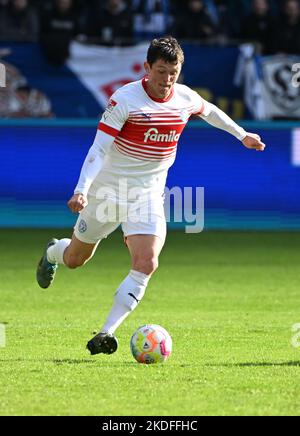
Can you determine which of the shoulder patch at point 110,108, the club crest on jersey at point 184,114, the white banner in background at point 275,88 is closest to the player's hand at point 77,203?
the shoulder patch at point 110,108

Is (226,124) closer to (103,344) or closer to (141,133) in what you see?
(141,133)

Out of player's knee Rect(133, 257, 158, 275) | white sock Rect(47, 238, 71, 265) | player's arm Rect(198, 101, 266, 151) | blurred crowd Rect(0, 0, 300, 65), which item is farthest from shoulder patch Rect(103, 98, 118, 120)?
blurred crowd Rect(0, 0, 300, 65)

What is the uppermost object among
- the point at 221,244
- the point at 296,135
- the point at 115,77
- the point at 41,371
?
the point at 115,77

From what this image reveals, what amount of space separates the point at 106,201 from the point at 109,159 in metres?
0.31

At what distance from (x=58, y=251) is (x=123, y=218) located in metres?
1.30

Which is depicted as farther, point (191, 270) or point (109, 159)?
point (191, 270)

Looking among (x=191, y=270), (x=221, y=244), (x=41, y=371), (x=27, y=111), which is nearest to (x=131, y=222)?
(x=41, y=371)

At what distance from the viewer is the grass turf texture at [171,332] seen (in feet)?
20.5

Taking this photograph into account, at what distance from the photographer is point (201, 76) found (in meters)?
18.9

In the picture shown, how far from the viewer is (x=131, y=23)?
1870cm

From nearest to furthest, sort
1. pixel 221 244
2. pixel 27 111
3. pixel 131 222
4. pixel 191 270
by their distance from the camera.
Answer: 1. pixel 131 222
2. pixel 191 270
3. pixel 221 244
4. pixel 27 111

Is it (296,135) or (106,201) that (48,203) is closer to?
(296,135)

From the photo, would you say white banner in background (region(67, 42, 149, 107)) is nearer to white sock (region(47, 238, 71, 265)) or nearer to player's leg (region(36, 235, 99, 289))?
player's leg (region(36, 235, 99, 289))

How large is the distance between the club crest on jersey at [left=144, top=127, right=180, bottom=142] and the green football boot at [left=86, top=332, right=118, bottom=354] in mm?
1430
